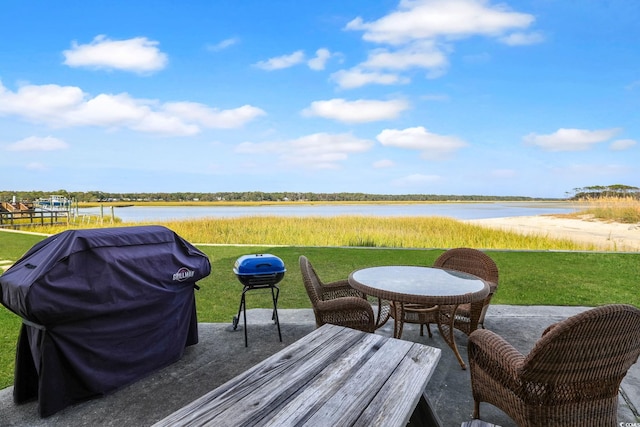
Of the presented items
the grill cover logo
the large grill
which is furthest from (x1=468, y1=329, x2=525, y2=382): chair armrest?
the grill cover logo

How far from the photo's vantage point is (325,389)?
1.36m

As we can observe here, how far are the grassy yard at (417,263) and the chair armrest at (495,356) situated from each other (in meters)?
2.88

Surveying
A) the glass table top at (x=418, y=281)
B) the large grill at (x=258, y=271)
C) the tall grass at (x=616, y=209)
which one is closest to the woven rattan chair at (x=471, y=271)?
the glass table top at (x=418, y=281)

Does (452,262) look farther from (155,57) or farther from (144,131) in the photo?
(144,131)

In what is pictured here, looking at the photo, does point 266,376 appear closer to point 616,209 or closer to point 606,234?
point 606,234

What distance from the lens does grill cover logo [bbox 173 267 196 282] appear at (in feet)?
9.38

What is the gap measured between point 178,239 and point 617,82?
16170mm

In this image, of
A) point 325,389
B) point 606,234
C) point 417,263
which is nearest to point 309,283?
point 325,389

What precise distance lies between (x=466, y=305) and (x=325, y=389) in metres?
2.46

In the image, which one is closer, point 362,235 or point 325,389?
point 325,389

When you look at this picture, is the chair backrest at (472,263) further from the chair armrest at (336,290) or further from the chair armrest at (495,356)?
the chair armrest at (495,356)

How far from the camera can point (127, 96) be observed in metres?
14.1

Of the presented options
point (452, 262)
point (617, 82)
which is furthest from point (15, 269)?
point (617, 82)

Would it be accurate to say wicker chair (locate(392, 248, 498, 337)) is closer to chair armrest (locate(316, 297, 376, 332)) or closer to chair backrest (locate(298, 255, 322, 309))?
chair armrest (locate(316, 297, 376, 332))
